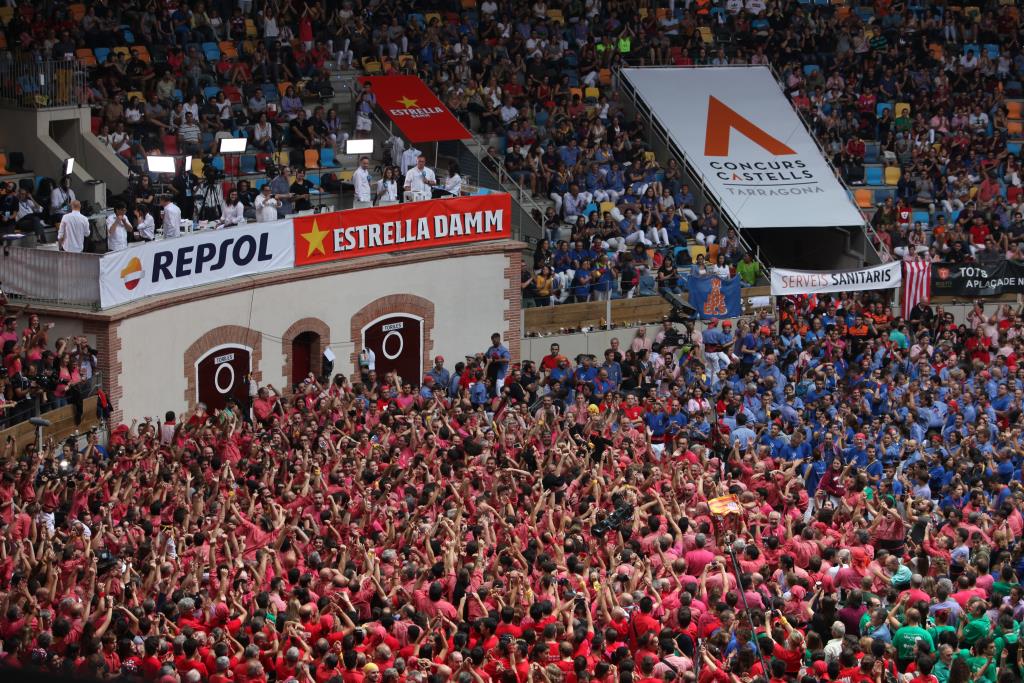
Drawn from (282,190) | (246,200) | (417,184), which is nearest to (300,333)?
(246,200)

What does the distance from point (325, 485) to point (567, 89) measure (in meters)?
18.5

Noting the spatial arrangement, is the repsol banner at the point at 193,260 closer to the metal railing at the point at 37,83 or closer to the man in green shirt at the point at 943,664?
the metal railing at the point at 37,83

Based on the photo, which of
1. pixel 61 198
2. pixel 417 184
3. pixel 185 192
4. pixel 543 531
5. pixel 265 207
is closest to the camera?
pixel 543 531

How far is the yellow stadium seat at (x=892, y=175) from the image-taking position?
1478 inches

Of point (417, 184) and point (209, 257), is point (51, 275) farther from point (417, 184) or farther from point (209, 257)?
point (417, 184)

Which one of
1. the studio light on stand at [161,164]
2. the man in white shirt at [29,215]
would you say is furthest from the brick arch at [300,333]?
the man in white shirt at [29,215]

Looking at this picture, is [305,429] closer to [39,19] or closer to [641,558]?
[641,558]

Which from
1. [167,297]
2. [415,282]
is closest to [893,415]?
[415,282]

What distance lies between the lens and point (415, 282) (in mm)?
29594

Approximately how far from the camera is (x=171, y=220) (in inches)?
1030

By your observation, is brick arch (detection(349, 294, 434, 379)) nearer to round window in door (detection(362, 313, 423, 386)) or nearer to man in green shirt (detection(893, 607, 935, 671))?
round window in door (detection(362, 313, 423, 386))

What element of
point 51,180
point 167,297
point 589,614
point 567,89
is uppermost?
point 567,89

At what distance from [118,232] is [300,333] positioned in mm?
4214

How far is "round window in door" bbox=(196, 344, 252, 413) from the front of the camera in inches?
1052
